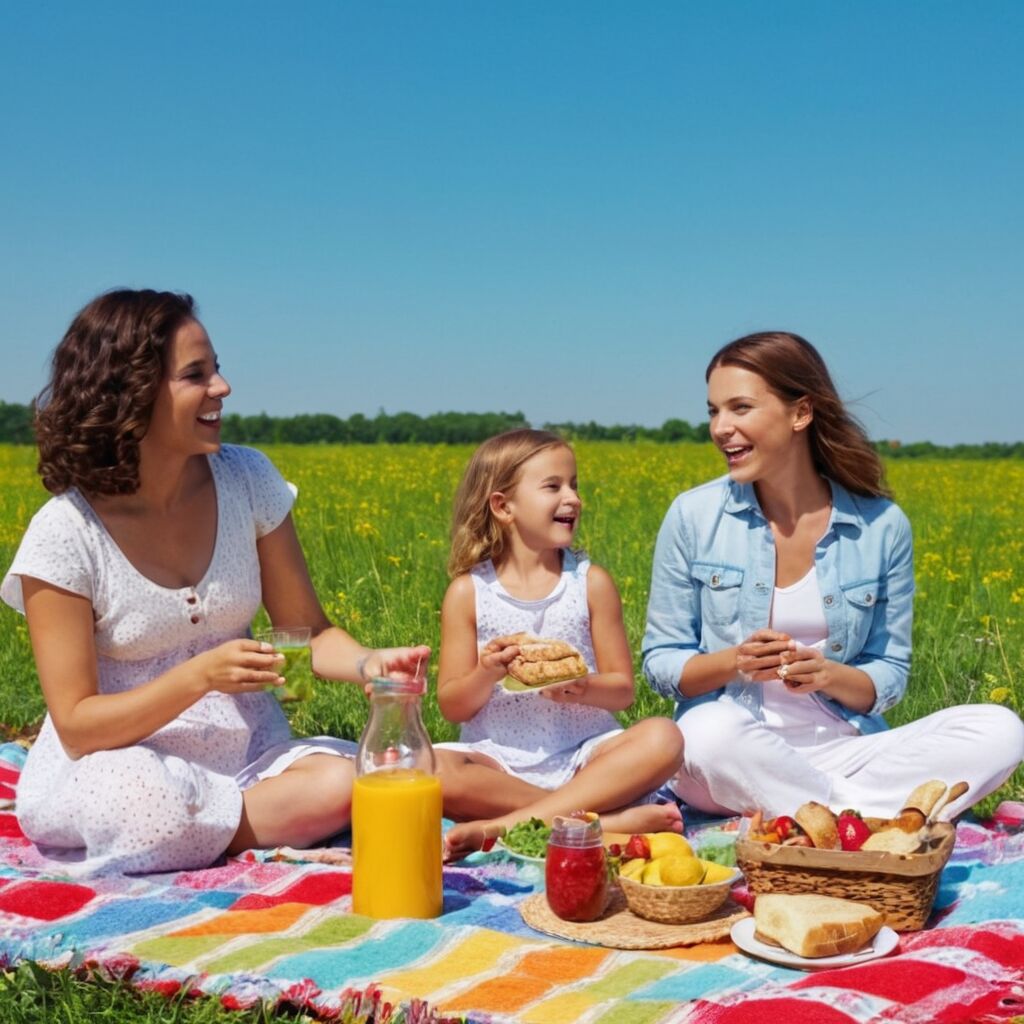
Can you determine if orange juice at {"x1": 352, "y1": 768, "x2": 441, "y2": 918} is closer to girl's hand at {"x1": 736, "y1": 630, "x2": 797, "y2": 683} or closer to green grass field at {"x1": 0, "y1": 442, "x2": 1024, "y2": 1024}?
green grass field at {"x1": 0, "y1": 442, "x2": 1024, "y2": 1024}

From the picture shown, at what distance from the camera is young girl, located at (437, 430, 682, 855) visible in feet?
12.3

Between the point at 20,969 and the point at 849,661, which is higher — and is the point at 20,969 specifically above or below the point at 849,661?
below

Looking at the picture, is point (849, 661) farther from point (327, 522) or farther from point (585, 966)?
point (327, 522)

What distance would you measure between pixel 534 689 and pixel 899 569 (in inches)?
49.5

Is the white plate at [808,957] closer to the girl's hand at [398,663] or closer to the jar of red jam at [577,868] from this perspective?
the jar of red jam at [577,868]

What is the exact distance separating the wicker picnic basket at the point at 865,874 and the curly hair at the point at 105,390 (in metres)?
1.87

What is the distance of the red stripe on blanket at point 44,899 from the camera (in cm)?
301

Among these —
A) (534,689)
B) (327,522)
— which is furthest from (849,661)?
(327,522)

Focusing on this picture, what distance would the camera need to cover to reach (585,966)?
2729 millimetres

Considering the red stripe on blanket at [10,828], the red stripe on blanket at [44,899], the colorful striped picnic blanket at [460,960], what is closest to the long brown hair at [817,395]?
the colorful striped picnic blanket at [460,960]

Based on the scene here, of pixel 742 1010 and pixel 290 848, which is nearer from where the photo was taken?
pixel 742 1010

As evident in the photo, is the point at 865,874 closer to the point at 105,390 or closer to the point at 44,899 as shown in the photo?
the point at 44,899

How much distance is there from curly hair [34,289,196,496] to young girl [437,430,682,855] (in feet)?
3.67

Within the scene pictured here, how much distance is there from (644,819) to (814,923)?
110cm
